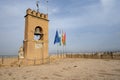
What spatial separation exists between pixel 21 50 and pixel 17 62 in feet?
7.06

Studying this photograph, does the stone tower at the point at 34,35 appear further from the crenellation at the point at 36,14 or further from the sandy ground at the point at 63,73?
the sandy ground at the point at 63,73

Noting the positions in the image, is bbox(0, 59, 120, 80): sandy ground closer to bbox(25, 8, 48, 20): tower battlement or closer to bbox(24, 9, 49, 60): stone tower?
bbox(24, 9, 49, 60): stone tower

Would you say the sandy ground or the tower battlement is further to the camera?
the tower battlement

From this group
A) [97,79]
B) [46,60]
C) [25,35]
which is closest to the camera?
[97,79]

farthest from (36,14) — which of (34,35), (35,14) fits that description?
(34,35)

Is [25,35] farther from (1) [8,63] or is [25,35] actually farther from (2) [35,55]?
(1) [8,63]

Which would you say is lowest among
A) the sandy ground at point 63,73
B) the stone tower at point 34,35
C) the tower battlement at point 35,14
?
the sandy ground at point 63,73

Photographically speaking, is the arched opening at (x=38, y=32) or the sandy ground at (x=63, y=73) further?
the arched opening at (x=38, y=32)

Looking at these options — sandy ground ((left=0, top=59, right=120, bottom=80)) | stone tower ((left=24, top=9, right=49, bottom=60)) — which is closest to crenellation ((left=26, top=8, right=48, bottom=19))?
stone tower ((left=24, top=9, right=49, bottom=60))

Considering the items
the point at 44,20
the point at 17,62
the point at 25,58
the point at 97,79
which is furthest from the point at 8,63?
the point at 97,79

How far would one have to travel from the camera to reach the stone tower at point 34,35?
846 inches

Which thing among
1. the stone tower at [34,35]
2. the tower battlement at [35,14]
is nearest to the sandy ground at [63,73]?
the stone tower at [34,35]

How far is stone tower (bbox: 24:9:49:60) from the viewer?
21.5 m

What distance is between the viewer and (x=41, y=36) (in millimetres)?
24719
